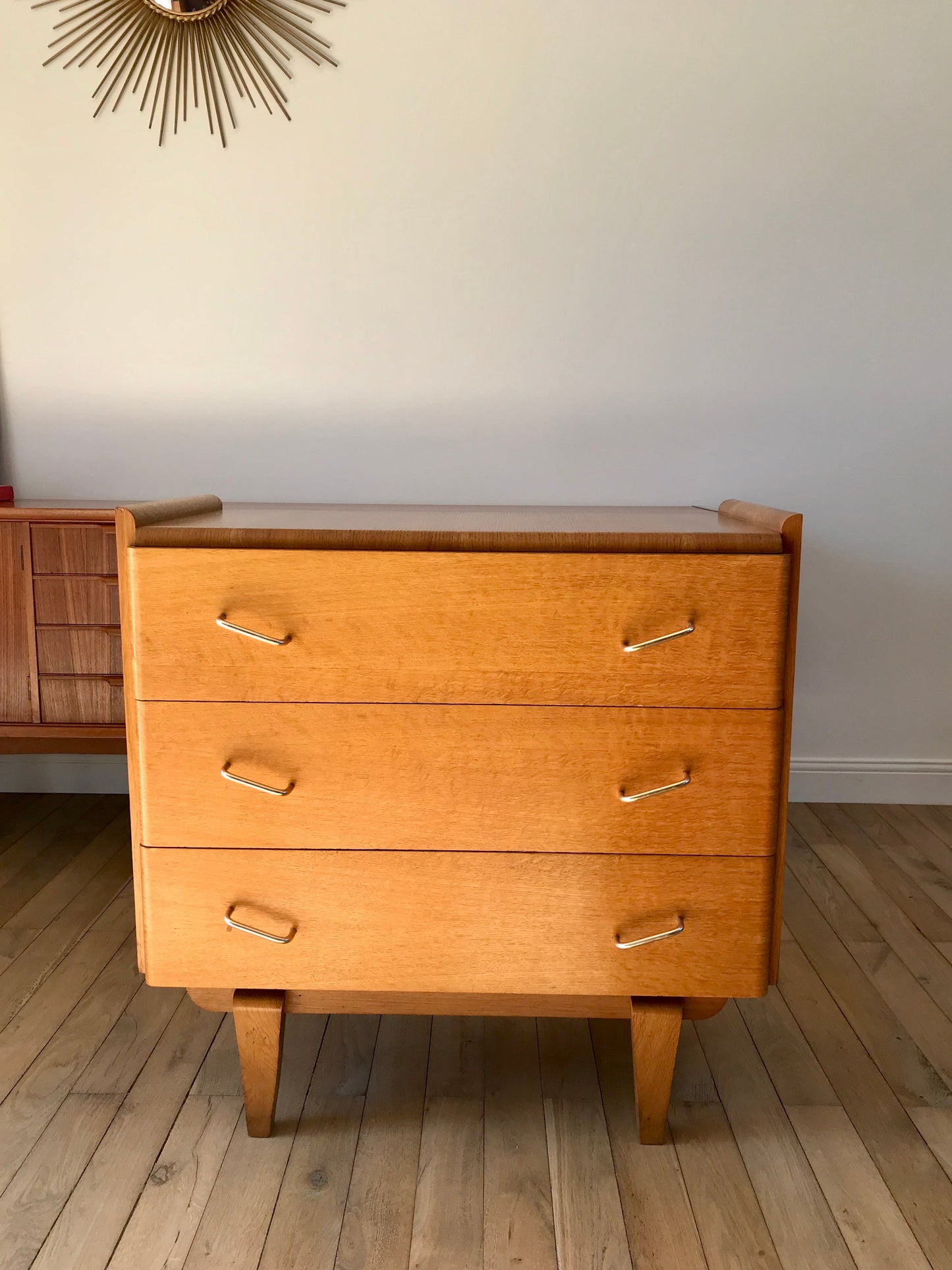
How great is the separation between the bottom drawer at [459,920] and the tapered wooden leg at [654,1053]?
30 millimetres

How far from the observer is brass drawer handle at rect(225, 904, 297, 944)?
1119 mm

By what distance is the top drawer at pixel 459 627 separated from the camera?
1.05 meters

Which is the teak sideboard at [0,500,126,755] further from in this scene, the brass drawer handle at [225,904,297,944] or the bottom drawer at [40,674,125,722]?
the brass drawer handle at [225,904,297,944]

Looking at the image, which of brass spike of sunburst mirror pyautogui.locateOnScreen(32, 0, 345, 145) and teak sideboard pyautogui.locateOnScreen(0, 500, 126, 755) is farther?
brass spike of sunburst mirror pyautogui.locateOnScreen(32, 0, 345, 145)

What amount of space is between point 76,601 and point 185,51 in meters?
1.15

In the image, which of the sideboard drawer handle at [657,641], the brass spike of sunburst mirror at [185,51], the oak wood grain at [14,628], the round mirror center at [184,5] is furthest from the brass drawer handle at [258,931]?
the round mirror center at [184,5]

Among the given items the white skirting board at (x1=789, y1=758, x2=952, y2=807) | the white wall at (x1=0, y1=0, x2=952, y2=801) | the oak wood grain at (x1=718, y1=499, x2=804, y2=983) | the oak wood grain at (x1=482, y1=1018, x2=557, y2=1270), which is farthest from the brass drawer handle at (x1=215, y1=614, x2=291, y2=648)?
the white skirting board at (x1=789, y1=758, x2=952, y2=807)

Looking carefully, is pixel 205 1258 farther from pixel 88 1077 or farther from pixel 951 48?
pixel 951 48

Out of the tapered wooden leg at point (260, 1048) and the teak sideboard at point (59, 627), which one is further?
the teak sideboard at point (59, 627)

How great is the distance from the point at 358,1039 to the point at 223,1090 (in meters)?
0.21

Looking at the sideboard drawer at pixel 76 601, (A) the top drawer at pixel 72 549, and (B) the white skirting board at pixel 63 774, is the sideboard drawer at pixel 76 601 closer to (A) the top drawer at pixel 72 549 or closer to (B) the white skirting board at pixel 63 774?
(A) the top drawer at pixel 72 549

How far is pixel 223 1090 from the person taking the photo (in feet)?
4.24

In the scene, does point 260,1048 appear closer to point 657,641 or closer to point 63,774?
point 657,641

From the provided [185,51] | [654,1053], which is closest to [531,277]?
[185,51]
